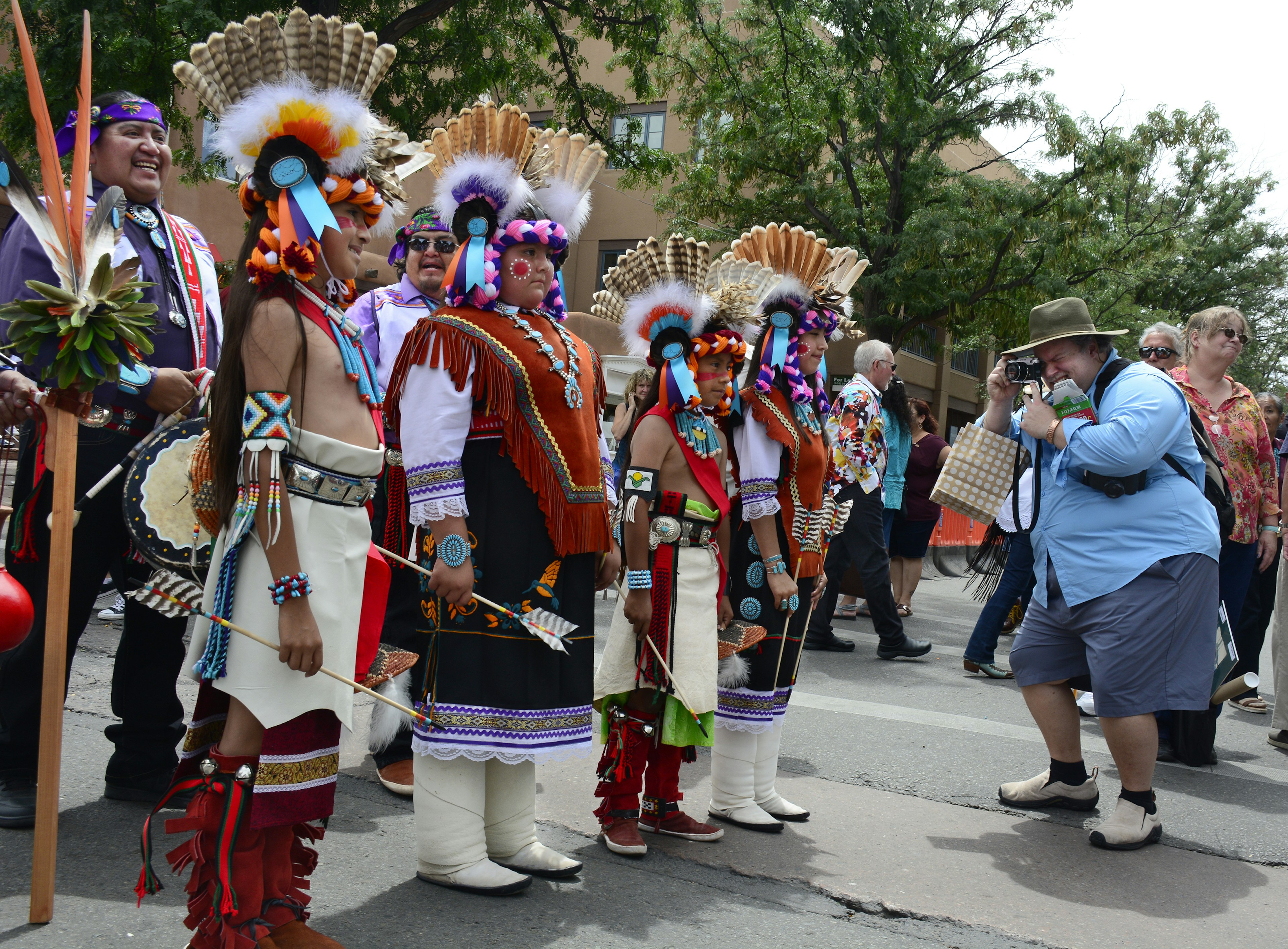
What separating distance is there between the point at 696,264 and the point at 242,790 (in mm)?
2401

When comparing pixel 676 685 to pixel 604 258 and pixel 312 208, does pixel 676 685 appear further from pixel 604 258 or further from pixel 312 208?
pixel 604 258

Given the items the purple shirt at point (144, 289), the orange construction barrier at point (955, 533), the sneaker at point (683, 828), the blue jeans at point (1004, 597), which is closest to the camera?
the purple shirt at point (144, 289)

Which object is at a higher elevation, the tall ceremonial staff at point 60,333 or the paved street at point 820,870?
the tall ceremonial staff at point 60,333

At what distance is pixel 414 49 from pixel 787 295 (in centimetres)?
885

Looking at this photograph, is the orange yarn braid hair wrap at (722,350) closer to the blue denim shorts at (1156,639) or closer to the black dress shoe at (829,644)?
the blue denim shorts at (1156,639)

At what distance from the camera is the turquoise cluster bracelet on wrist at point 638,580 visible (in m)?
3.70

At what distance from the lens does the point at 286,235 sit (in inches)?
99.7

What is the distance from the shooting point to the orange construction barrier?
1461 centimetres

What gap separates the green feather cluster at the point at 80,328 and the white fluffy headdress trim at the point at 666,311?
5.70 ft

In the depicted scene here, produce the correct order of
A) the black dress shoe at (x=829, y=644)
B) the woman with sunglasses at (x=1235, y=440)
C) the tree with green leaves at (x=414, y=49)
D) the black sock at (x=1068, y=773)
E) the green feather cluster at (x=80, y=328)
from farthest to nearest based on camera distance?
the tree with green leaves at (x=414, y=49)
the black dress shoe at (x=829, y=644)
the woman with sunglasses at (x=1235, y=440)
the black sock at (x=1068, y=773)
the green feather cluster at (x=80, y=328)

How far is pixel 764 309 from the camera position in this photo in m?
4.23

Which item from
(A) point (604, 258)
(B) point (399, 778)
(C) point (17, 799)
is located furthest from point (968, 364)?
(C) point (17, 799)

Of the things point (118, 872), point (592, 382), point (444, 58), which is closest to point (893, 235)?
point (444, 58)

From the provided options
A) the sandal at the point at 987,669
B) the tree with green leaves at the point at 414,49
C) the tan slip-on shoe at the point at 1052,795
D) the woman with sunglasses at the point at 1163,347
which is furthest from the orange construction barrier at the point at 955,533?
the tan slip-on shoe at the point at 1052,795
